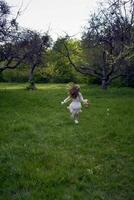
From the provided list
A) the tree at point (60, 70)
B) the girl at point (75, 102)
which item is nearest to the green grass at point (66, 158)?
the girl at point (75, 102)

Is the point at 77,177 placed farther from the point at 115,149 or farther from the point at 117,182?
the point at 115,149

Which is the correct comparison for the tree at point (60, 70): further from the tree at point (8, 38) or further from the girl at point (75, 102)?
the girl at point (75, 102)

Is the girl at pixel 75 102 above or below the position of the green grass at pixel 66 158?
above

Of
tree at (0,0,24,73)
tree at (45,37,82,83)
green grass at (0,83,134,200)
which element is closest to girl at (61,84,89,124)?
green grass at (0,83,134,200)

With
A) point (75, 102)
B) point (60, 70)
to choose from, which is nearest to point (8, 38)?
point (75, 102)

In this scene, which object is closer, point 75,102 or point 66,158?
point 66,158

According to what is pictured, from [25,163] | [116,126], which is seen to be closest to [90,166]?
[25,163]

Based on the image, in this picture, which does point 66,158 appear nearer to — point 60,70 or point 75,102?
point 75,102

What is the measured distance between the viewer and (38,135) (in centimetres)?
1566

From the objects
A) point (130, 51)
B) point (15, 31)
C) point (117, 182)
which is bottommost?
point (117, 182)

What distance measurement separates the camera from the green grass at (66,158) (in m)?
Answer: 9.04

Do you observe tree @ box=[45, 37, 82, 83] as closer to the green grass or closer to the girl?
the girl

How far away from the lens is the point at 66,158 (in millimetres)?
11758

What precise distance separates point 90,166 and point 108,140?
3951 mm
